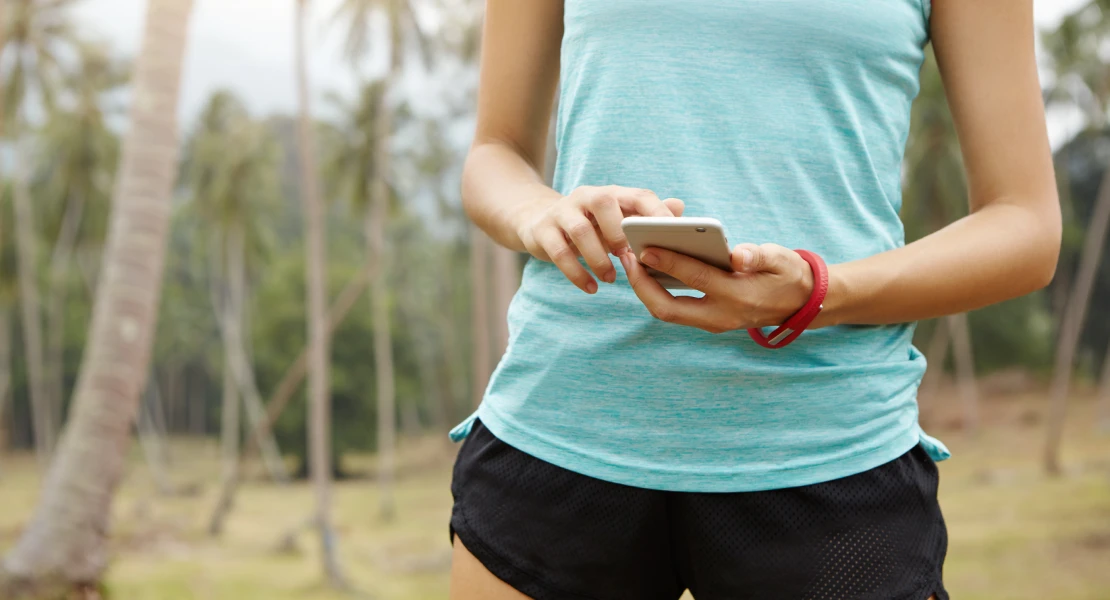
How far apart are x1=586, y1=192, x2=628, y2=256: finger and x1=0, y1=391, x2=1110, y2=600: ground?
15.0 metres

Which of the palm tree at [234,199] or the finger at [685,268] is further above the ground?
the finger at [685,268]

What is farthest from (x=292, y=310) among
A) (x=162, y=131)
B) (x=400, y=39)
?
(x=162, y=131)

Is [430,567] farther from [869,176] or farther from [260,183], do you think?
[869,176]

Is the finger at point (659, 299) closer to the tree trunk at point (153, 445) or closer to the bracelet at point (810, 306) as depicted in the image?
the bracelet at point (810, 306)

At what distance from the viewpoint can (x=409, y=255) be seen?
3575cm

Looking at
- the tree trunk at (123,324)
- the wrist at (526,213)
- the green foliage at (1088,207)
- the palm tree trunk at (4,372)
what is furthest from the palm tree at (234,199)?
the wrist at (526,213)

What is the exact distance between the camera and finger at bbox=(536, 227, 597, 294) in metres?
0.75

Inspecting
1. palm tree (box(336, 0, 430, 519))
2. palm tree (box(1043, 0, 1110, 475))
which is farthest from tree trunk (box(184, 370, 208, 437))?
palm tree (box(1043, 0, 1110, 475))

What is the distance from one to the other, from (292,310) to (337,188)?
6.75 metres

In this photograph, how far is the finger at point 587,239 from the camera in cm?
73

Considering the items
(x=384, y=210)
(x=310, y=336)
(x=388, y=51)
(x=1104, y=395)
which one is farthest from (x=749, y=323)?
(x=1104, y=395)

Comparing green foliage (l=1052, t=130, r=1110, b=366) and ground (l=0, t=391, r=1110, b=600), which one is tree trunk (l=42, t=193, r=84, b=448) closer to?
ground (l=0, t=391, r=1110, b=600)

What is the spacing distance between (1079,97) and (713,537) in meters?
28.4

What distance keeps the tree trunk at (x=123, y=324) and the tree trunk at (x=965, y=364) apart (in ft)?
75.0
